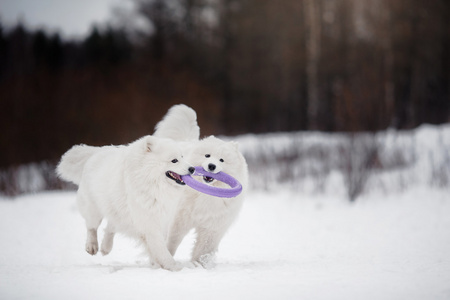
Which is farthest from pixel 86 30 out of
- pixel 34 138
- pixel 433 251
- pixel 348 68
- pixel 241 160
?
pixel 433 251

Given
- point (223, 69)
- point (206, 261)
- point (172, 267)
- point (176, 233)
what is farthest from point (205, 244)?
point (223, 69)

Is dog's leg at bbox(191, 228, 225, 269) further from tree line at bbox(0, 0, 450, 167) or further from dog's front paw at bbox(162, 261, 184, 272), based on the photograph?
tree line at bbox(0, 0, 450, 167)

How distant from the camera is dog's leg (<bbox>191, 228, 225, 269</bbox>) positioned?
4.28 meters

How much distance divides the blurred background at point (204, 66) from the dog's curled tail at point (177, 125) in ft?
16.4

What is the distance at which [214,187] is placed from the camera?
156 inches

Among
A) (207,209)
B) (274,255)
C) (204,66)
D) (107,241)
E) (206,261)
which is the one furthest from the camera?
(204,66)

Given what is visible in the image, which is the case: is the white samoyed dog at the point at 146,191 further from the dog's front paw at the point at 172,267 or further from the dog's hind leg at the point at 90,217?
the dog's hind leg at the point at 90,217

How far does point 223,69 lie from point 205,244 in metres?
15.5

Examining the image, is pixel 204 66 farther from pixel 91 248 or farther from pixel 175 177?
pixel 175 177

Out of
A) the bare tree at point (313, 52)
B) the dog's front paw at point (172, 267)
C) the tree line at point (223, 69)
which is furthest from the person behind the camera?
the bare tree at point (313, 52)

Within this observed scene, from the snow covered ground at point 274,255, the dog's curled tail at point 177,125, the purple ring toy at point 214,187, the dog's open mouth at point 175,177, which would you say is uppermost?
the dog's curled tail at point 177,125

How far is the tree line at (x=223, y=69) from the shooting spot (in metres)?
11.6

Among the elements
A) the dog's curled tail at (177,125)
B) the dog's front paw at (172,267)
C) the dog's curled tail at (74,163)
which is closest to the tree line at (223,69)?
the dog's curled tail at (74,163)

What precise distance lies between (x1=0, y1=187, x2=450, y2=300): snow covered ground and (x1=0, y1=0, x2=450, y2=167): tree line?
11.7 ft
